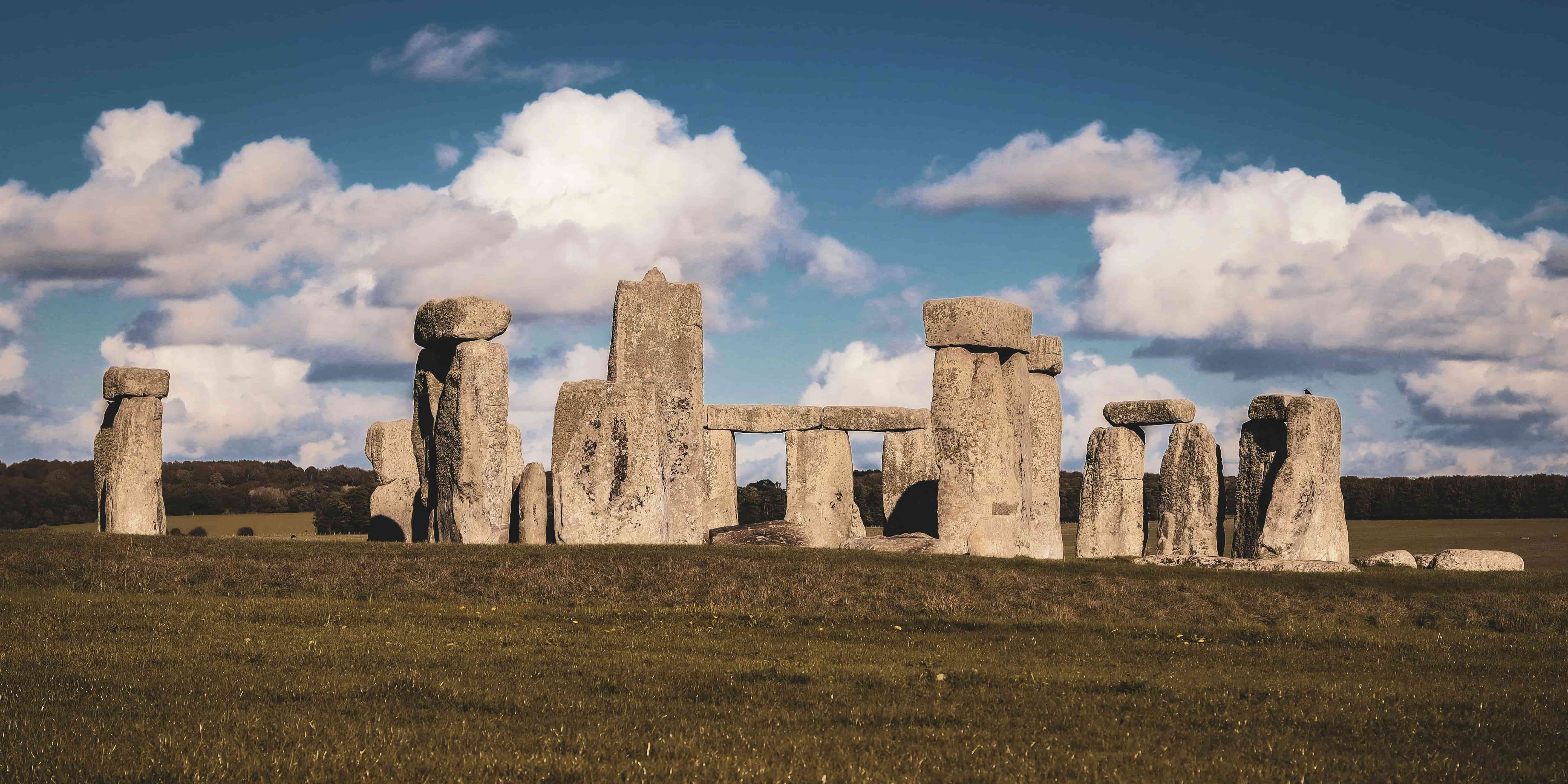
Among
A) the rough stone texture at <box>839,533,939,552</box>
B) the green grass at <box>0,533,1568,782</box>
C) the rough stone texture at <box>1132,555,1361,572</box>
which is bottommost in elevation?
the green grass at <box>0,533,1568,782</box>

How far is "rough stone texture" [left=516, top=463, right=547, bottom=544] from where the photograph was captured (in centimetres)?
2225

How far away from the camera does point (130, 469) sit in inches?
1007

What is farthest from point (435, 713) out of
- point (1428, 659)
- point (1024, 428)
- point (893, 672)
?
point (1024, 428)

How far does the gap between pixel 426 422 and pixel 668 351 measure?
17.2 ft

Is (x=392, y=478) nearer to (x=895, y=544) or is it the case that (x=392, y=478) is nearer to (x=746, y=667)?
(x=895, y=544)

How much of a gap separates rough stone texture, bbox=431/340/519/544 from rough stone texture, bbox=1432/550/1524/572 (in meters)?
15.5

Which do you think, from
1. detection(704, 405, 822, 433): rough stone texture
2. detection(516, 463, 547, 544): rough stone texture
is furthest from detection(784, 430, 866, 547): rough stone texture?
detection(516, 463, 547, 544): rough stone texture

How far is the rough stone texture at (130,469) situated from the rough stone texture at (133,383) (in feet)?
0.49

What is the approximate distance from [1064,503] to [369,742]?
40.2 meters

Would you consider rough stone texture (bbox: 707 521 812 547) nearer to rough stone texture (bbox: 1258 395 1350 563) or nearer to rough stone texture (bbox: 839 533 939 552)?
rough stone texture (bbox: 839 533 939 552)

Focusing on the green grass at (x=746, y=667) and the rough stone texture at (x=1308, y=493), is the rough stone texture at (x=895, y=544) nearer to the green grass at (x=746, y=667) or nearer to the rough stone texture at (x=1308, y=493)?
the green grass at (x=746, y=667)

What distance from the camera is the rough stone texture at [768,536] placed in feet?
74.0

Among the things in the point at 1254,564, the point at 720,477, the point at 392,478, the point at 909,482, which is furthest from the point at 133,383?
the point at 1254,564

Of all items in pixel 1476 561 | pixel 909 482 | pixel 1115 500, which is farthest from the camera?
pixel 909 482
